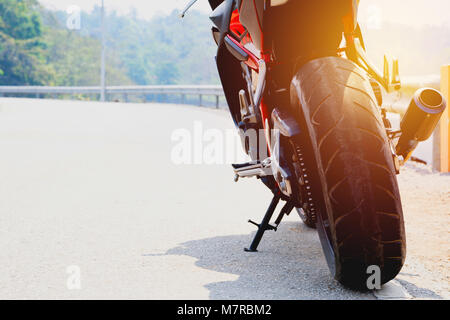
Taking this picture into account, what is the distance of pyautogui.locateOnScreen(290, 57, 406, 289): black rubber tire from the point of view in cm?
359

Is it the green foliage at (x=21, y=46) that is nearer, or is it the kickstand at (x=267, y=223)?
the kickstand at (x=267, y=223)

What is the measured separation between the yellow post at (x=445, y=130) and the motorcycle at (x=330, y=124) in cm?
497

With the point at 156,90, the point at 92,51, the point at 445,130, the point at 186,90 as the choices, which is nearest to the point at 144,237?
the point at 445,130

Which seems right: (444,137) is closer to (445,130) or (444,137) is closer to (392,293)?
(445,130)

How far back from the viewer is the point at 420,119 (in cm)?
428

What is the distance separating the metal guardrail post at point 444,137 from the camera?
31.0 feet

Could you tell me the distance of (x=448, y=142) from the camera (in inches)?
372

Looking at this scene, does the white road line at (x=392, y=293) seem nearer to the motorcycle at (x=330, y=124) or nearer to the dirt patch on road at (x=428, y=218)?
the motorcycle at (x=330, y=124)

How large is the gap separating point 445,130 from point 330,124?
6.07 meters

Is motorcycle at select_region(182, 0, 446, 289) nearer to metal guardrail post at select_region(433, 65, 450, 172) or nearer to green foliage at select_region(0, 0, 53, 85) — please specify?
metal guardrail post at select_region(433, 65, 450, 172)

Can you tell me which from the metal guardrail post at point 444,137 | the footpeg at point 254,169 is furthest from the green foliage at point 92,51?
the footpeg at point 254,169

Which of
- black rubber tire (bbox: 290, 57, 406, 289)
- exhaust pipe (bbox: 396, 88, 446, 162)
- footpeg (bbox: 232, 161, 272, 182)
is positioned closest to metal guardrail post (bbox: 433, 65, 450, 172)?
footpeg (bbox: 232, 161, 272, 182)

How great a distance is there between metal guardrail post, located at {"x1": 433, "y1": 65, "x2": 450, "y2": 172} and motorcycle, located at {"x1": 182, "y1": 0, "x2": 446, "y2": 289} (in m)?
4.97
